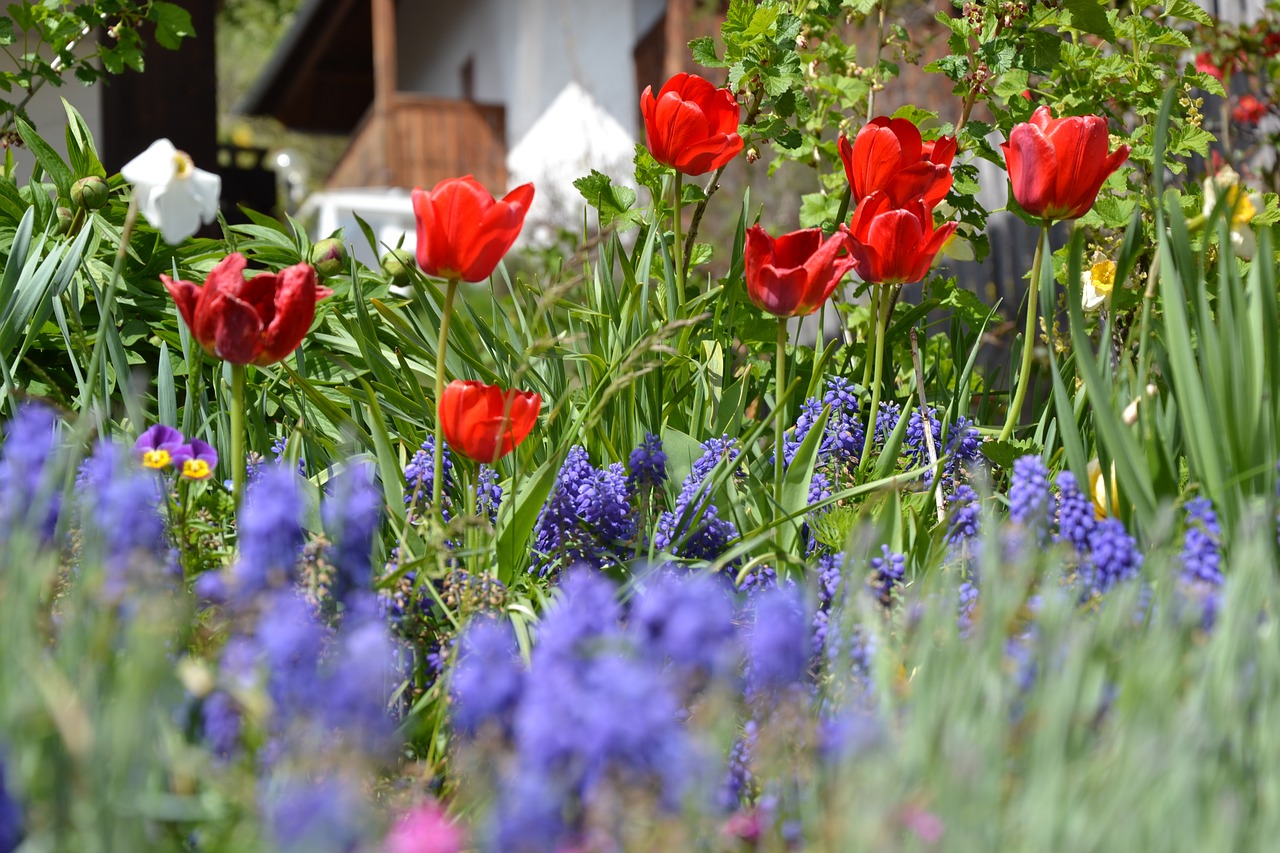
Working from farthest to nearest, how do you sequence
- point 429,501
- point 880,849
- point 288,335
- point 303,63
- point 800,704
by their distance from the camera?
point 303,63 < point 429,501 < point 288,335 < point 800,704 < point 880,849

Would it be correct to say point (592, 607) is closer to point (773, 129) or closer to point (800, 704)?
point (800, 704)

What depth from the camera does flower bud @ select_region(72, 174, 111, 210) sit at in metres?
1.82

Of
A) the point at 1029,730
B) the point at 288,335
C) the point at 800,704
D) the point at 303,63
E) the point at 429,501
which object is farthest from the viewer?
the point at 303,63

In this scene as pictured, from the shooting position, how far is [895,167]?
5.35ft

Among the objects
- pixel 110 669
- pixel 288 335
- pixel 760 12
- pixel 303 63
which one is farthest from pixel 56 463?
pixel 303 63

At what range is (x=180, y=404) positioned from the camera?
2000mm

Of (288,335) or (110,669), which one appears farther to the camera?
(288,335)

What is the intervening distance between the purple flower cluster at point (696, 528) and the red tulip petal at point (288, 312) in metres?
0.46

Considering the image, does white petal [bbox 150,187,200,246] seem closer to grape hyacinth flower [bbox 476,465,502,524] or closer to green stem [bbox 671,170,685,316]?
grape hyacinth flower [bbox 476,465,502,524]

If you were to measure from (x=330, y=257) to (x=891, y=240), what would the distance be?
880 millimetres

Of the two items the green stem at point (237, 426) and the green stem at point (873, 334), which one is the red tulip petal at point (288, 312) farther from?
the green stem at point (873, 334)

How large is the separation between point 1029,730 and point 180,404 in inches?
62.0

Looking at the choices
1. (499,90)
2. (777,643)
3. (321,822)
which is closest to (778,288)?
(777,643)

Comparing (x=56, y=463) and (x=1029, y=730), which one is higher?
(x=56, y=463)
